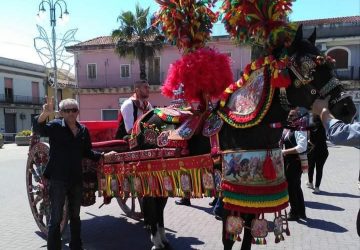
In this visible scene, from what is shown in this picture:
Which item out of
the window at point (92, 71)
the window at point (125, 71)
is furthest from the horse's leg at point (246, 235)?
the window at point (92, 71)

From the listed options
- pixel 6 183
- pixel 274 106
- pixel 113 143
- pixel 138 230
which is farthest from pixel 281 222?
pixel 6 183

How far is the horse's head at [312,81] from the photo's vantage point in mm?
2697

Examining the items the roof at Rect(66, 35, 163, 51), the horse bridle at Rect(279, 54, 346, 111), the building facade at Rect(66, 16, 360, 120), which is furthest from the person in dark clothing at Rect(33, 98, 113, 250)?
the roof at Rect(66, 35, 163, 51)

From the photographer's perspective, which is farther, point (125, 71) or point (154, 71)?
point (125, 71)

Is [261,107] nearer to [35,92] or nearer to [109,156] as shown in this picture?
[109,156]

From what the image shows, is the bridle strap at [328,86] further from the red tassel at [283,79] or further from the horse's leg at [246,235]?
the horse's leg at [246,235]

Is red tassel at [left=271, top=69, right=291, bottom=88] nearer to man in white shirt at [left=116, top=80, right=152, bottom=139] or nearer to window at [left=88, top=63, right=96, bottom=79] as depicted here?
man in white shirt at [left=116, top=80, right=152, bottom=139]

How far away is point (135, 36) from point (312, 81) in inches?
931

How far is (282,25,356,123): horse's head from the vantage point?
2697mm

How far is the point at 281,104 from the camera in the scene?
3.07 m

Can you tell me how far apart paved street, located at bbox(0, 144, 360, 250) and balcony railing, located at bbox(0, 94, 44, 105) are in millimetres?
33547

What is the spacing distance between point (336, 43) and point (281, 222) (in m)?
25.3

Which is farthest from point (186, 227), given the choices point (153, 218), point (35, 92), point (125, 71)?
point (35, 92)

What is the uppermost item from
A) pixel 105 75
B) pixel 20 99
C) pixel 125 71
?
pixel 125 71
